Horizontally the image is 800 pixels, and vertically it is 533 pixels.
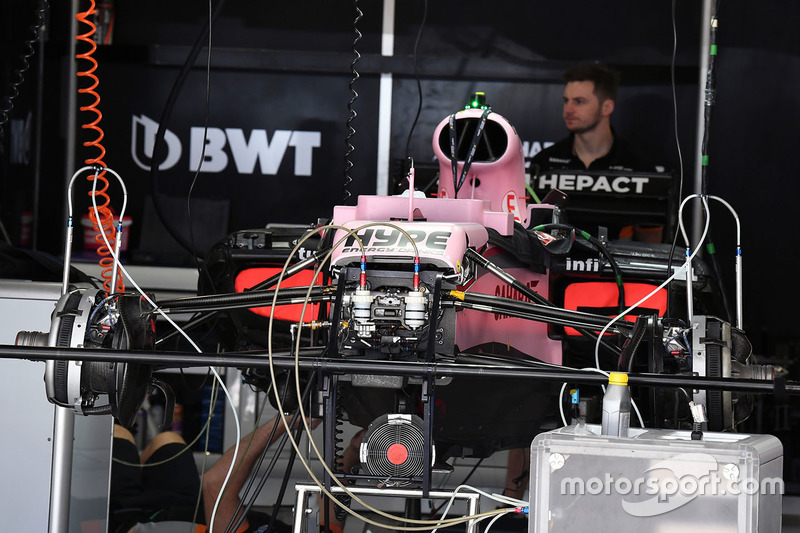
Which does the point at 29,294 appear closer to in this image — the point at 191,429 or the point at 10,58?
the point at 191,429

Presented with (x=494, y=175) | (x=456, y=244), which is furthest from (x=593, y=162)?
(x=456, y=244)

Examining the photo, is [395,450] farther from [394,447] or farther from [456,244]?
[456,244]

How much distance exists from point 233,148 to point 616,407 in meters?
4.08

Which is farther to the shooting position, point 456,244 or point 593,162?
point 593,162

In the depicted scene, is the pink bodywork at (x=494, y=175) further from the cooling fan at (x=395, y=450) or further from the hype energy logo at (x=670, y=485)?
the hype energy logo at (x=670, y=485)

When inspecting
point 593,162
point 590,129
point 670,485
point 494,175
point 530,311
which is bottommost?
point 670,485

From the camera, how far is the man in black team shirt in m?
5.27

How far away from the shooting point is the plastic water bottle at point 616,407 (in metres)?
2.09

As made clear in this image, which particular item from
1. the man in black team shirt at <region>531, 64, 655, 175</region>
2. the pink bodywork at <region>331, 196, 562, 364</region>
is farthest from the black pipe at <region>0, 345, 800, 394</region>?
the man in black team shirt at <region>531, 64, 655, 175</region>

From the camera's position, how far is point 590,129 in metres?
5.34

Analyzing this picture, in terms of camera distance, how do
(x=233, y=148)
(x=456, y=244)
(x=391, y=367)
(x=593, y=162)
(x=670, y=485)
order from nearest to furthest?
(x=670, y=485), (x=391, y=367), (x=456, y=244), (x=593, y=162), (x=233, y=148)

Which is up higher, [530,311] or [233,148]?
[233,148]

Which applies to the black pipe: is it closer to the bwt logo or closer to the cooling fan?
the cooling fan

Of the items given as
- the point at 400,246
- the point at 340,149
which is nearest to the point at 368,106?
the point at 340,149
